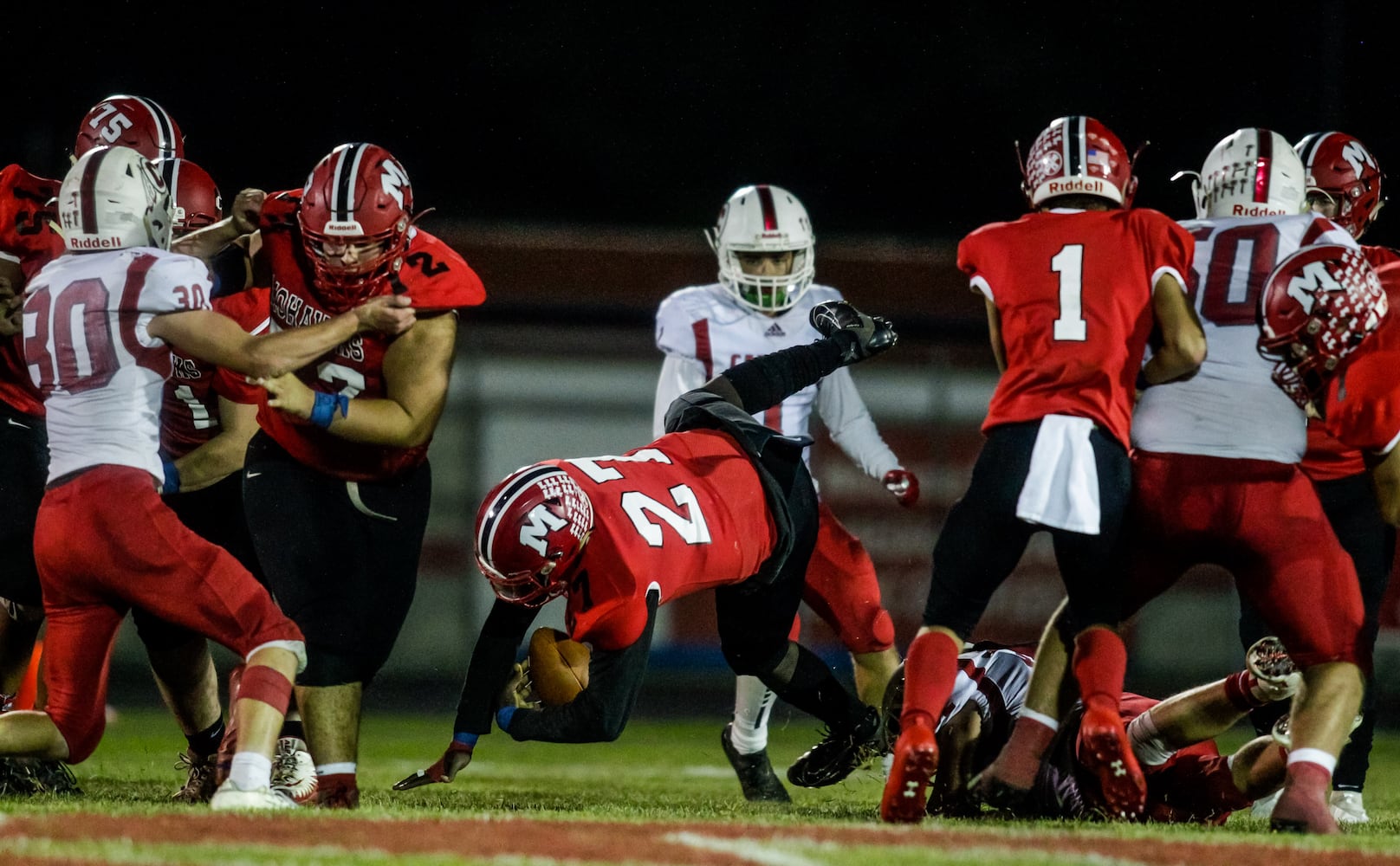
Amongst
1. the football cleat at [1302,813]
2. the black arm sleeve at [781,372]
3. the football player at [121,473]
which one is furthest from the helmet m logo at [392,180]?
the football cleat at [1302,813]

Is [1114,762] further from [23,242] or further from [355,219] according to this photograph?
[23,242]

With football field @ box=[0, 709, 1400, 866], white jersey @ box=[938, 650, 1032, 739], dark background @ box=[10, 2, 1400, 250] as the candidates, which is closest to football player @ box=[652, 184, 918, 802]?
football field @ box=[0, 709, 1400, 866]

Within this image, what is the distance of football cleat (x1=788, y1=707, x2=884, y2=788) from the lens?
523 cm

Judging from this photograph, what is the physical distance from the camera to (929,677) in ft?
14.6

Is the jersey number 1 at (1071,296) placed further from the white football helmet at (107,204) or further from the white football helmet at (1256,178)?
the white football helmet at (107,204)

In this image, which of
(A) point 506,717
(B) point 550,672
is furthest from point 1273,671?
(A) point 506,717

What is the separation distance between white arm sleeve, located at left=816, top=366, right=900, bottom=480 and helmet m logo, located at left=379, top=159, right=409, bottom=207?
6.22ft

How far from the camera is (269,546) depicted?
490cm

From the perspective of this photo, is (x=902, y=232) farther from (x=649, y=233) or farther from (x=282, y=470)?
(x=282, y=470)

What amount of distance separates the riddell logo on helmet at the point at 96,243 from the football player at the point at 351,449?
51 centimetres

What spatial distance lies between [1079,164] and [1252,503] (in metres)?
1.02

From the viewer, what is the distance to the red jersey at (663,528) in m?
4.42

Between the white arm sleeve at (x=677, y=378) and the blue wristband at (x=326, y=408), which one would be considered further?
the white arm sleeve at (x=677, y=378)

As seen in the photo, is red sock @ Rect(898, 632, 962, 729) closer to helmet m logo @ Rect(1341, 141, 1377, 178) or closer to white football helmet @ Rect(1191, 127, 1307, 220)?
white football helmet @ Rect(1191, 127, 1307, 220)
